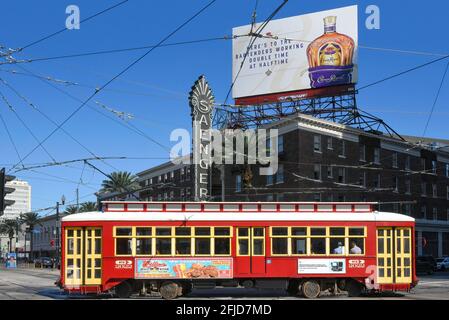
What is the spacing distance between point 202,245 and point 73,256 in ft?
13.7

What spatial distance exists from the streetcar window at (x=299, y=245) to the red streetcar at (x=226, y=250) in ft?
0.11

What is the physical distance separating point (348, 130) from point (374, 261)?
1601 inches


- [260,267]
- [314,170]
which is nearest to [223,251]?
[260,267]

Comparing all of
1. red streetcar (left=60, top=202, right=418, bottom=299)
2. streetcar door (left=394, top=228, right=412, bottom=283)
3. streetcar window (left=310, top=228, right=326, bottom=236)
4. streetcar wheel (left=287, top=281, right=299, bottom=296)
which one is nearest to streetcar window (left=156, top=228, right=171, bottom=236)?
red streetcar (left=60, top=202, right=418, bottom=299)

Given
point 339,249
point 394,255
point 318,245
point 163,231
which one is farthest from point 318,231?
point 163,231

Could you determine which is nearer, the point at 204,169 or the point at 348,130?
the point at 204,169

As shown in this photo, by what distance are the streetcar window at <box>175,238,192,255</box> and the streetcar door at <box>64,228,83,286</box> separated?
311 centimetres

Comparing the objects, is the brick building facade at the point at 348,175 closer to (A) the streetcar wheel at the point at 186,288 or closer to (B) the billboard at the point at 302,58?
(B) the billboard at the point at 302,58

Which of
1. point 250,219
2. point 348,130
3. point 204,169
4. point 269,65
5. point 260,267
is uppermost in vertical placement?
point 269,65

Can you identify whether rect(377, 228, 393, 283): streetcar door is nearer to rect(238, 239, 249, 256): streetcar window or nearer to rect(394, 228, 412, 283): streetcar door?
rect(394, 228, 412, 283): streetcar door

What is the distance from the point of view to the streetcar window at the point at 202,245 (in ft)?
65.5

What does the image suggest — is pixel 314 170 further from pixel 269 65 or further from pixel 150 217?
pixel 150 217
